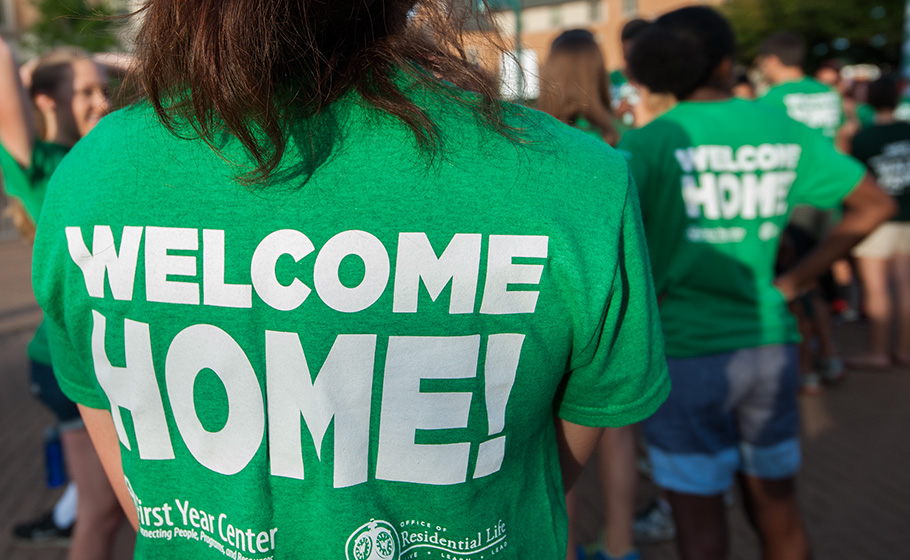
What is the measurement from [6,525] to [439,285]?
3.69 meters

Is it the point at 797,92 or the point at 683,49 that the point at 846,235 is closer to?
the point at 683,49

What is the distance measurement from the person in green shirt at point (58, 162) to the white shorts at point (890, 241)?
543 cm

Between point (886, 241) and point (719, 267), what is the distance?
13.8 ft

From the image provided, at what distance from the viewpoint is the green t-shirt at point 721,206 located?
225 centimetres

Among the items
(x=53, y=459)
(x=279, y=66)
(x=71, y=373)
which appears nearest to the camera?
(x=279, y=66)

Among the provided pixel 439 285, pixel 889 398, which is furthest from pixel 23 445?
pixel 889 398

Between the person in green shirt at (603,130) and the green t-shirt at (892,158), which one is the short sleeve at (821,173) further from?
the green t-shirt at (892,158)

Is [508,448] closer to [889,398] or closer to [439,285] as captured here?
[439,285]

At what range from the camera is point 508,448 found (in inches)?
40.1

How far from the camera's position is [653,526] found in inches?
134

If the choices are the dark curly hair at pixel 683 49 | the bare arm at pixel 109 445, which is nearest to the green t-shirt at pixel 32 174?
the bare arm at pixel 109 445

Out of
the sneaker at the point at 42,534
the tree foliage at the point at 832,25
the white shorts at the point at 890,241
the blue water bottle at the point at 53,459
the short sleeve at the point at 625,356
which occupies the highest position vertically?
the tree foliage at the point at 832,25

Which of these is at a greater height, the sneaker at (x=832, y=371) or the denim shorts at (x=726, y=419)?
the denim shorts at (x=726, y=419)

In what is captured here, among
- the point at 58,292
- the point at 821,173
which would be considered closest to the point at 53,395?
the point at 58,292
